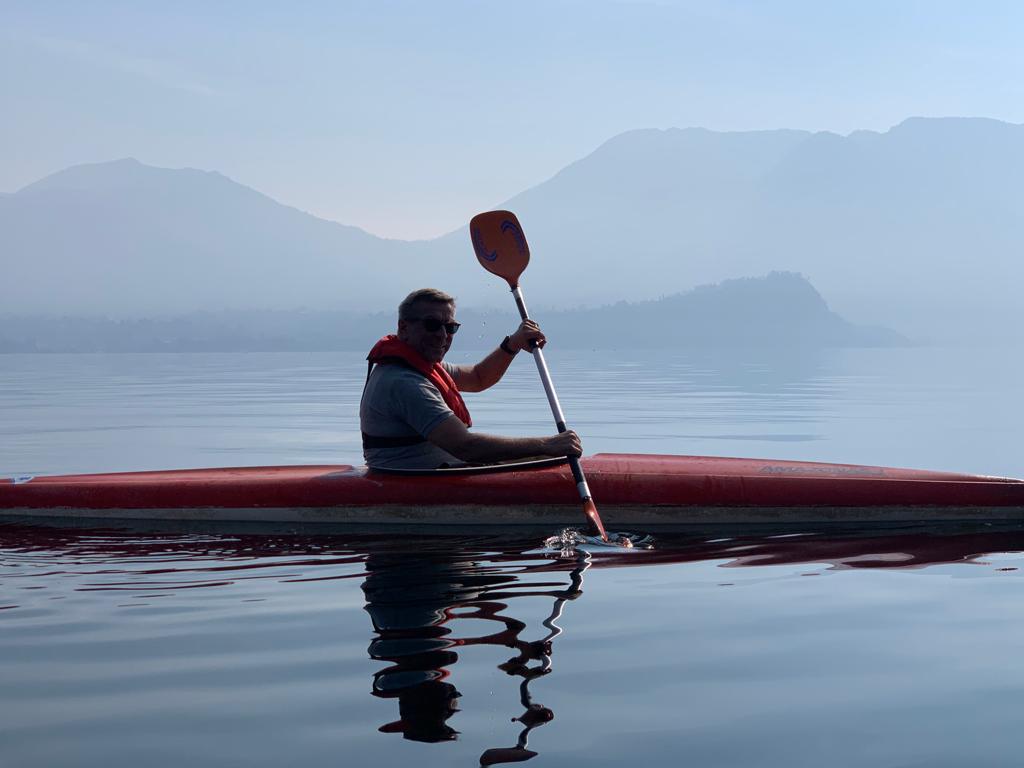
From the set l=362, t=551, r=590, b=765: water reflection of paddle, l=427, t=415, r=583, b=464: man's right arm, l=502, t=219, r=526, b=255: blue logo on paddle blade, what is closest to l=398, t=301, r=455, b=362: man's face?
l=427, t=415, r=583, b=464: man's right arm

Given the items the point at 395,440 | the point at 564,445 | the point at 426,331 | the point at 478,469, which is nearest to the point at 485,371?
the point at 478,469

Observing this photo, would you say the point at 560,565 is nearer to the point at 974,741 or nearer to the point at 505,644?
the point at 505,644

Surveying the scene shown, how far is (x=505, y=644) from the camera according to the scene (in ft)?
12.0

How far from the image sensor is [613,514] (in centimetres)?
597

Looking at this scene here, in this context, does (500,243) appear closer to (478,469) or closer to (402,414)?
(478,469)

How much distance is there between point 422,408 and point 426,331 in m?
0.42

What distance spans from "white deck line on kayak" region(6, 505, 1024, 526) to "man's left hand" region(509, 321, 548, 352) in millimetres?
1079

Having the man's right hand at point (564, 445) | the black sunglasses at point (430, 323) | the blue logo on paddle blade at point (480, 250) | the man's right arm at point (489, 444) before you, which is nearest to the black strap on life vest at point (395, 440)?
the man's right arm at point (489, 444)

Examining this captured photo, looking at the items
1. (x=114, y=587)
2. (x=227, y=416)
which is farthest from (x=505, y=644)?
(x=227, y=416)

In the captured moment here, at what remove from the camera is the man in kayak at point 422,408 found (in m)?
5.57

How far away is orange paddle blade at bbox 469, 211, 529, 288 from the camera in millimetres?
7887

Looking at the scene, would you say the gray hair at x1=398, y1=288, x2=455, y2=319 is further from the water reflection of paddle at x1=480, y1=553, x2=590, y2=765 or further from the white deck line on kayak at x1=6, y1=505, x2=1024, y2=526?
the water reflection of paddle at x1=480, y1=553, x2=590, y2=765

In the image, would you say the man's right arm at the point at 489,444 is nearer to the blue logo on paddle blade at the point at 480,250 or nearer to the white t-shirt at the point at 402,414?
the white t-shirt at the point at 402,414

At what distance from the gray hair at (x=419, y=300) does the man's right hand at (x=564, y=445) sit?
2.94 feet
